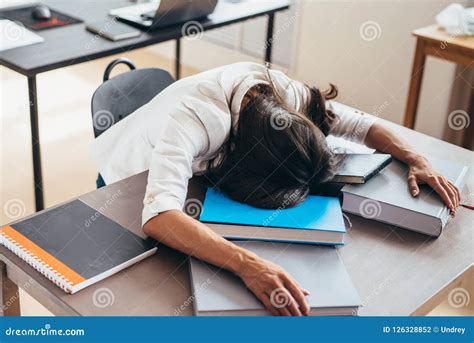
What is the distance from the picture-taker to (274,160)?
134cm

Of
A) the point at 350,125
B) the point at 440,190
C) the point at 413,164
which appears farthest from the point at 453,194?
the point at 350,125

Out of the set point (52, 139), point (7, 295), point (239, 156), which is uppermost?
point (239, 156)

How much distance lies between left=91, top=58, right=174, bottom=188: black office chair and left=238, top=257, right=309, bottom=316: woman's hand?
87cm

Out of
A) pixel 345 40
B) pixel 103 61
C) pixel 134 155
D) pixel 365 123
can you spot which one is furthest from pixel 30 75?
pixel 103 61

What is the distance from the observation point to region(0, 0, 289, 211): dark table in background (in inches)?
89.0

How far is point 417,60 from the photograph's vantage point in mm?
2889

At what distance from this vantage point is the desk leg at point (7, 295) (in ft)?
4.11

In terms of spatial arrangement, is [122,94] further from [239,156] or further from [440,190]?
[440,190]

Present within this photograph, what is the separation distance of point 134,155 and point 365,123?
1.98 feet

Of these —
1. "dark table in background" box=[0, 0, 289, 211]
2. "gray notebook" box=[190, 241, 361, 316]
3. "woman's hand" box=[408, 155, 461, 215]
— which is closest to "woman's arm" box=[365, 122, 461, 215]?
"woman's hand" box=[408, 155, 461, 215]

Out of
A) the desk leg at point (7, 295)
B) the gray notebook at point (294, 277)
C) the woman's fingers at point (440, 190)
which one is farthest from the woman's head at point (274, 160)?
the desk leg at point (7, 295)

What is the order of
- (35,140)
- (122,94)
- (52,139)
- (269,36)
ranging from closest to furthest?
(122,94) < (35,140) < (269,36) < (52,139)

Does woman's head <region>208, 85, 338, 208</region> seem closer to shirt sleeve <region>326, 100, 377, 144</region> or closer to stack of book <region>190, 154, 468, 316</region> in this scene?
stack of book <region>190, 154, 468, 316</region>

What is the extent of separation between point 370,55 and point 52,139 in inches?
68.9
